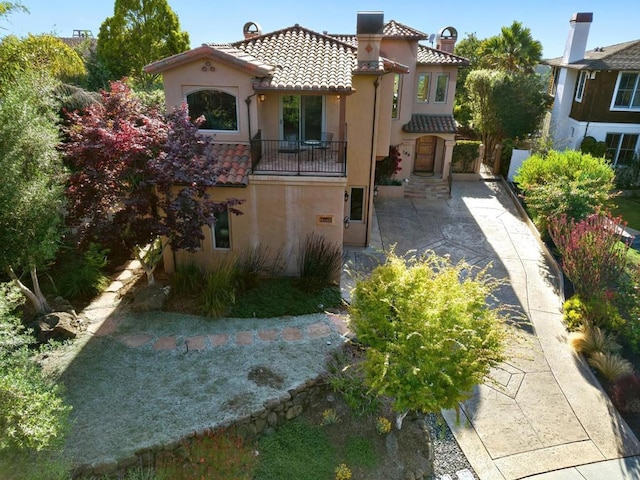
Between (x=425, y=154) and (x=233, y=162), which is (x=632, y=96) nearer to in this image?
(x=425, y=154)

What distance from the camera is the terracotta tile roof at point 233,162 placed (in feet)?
45.4

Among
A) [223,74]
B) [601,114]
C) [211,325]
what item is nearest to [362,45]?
[223,74]

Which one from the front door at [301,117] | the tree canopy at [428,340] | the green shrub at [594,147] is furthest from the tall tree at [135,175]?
the green shrub at [594,147]

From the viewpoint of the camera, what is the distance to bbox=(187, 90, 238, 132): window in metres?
15.3

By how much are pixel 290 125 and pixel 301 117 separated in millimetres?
526

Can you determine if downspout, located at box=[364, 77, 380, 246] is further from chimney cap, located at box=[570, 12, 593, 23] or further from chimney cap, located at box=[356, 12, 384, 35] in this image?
chimney cap, located at box=[570, 12, 593, 23]

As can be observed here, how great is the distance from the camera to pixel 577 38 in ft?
94.7

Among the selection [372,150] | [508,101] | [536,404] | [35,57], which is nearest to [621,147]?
[508,101]

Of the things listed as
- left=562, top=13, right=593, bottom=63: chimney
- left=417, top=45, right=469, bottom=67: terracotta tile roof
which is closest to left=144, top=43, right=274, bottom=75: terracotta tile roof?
left=417, top=45, right=469, bottom=67: terracotta tile roof

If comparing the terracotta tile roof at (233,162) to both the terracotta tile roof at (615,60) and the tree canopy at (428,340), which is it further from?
the terracotta tile roof at (615,60)

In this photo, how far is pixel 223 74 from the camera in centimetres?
1495

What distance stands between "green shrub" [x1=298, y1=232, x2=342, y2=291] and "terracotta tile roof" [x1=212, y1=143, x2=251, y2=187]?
303 cm

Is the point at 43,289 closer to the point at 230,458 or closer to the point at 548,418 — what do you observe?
the point at 230,458

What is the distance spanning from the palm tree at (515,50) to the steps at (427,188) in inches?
484
